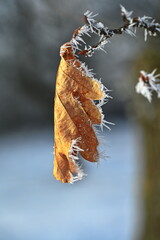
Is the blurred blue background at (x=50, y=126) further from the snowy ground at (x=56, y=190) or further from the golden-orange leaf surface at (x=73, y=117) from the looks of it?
the golden-orange leaf surface at (x=73, y=117)

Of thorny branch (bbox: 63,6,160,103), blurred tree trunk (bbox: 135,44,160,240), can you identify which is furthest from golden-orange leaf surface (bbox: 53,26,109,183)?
blurred tree trunk (bbox: 135,44,160,240)

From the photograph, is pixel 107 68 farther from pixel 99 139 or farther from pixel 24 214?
pixel 99 139

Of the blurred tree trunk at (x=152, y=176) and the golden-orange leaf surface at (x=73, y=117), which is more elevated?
the golden-orange leaf surface at (x=73, y=117)

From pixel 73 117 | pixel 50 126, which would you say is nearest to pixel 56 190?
pixel 50 126

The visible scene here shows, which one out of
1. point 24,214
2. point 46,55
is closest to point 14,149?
point 46,55

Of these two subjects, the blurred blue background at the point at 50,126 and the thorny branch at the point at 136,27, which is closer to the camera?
the thorny branch at the point at 136,27

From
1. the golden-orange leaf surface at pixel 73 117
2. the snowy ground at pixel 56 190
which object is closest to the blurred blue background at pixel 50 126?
the snowy ground at pixel 56 190

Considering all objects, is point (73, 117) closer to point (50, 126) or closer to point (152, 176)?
point (152, 176)
